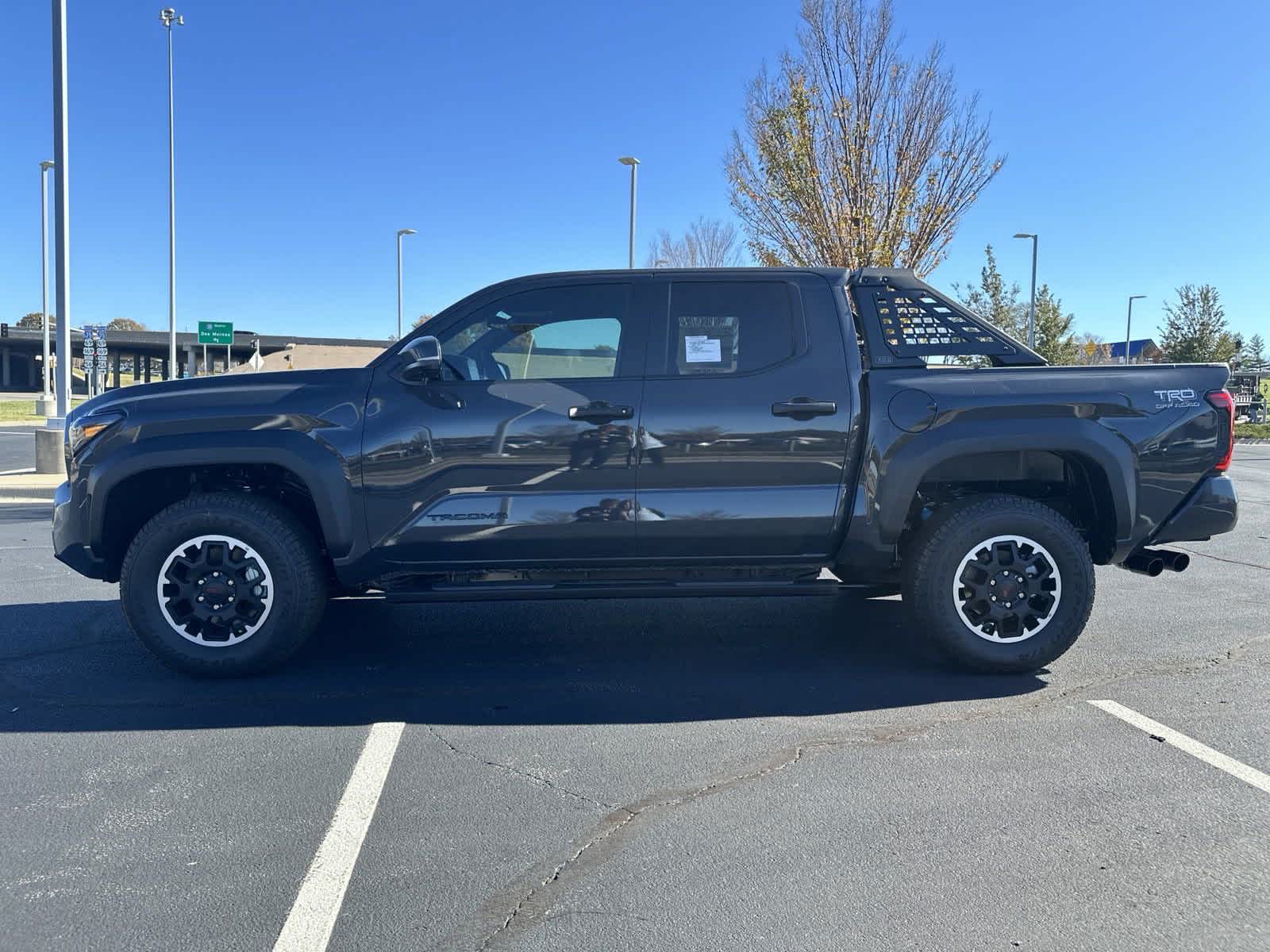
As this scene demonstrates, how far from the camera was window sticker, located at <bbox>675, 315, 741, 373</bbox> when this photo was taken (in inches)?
191

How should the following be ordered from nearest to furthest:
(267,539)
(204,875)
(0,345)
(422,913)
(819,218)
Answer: (422,913), (204,875), (267,539), (819,218), (0,345)

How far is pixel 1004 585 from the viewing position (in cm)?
484

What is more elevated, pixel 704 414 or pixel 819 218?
pixel 819 218

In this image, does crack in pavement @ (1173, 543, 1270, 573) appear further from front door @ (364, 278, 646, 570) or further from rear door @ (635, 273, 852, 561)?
front door @ (364, 278, 646, 570)

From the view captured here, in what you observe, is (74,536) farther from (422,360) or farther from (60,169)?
(60,169)

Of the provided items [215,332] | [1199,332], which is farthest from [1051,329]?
[215,332]

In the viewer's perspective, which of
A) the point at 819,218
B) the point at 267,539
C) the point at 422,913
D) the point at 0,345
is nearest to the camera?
the point at 422,913

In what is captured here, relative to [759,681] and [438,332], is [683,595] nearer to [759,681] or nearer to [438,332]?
[759,681]

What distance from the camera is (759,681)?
4852 mm

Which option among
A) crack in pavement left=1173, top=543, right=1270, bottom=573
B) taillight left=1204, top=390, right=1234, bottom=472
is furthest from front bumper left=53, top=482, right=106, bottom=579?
crack in pavement left=1173, top=543, right=1270, bottom=573

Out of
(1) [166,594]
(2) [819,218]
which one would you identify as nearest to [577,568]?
(1) [166,594]

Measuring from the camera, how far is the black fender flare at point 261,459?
4668mm

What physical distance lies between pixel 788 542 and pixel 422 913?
8.55ft

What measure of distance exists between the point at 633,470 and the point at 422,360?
1.08 meters
